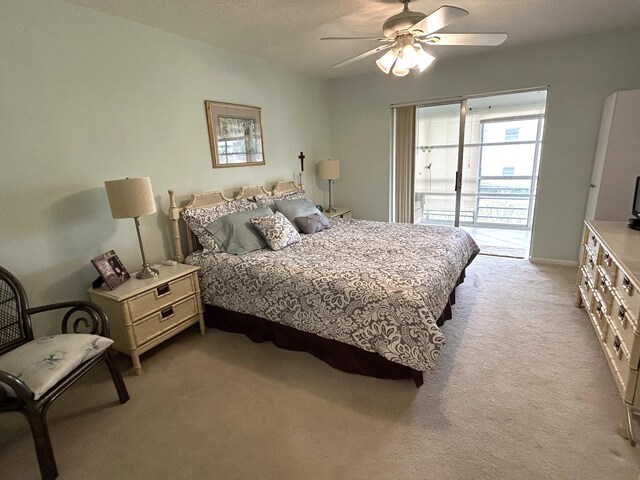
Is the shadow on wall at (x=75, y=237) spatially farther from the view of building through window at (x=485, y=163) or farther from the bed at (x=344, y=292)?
the view of building through window at (x=485, y=163)

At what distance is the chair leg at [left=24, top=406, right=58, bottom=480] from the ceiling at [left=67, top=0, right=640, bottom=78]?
2574 millimetres

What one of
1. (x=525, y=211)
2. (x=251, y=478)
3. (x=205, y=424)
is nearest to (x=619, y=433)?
(x=251, y=478)

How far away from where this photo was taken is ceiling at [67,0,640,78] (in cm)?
242

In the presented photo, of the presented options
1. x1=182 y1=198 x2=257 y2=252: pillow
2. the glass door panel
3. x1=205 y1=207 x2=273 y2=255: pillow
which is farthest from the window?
x1=182 y1=198 x2=257 y2=252: pillow

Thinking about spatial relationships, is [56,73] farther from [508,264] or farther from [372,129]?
[508,264]

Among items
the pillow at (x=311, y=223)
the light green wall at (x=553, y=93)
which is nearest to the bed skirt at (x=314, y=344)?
the pillow at (x=311, y=223)

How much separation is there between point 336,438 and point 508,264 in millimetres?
3439

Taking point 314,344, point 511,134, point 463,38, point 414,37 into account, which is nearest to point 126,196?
point 314,344

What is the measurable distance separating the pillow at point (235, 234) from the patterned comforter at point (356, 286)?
0.10 metres

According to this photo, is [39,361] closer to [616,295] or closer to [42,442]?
[42,442]

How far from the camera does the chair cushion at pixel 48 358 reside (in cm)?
154

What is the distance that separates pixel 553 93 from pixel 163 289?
4502 mm

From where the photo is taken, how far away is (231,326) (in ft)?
9.31

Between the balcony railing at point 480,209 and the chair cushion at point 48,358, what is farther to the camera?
the balcony railing at point 480,209
